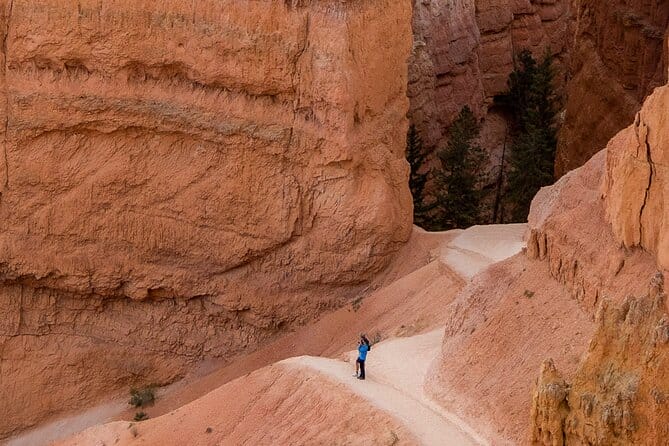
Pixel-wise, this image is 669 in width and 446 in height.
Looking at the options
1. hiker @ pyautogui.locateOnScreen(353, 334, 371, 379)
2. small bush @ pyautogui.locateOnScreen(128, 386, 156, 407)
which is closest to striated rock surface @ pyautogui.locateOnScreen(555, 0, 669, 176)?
hiker @ pyautogui.locateOnScreen(353, 334, 371, 379)

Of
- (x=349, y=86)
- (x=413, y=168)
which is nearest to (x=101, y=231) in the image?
(x=349, y=86)

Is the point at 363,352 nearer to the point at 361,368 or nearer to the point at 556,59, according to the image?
the point at 361,368

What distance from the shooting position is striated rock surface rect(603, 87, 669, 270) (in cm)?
1888

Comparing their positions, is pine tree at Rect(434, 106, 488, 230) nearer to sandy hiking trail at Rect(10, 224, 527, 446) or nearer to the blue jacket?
sandy hiking trail at Rect(10, 224, 527, 446)

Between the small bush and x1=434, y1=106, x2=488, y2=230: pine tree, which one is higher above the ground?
x1=434, y1=106, x2=488, y2=230: pine tree

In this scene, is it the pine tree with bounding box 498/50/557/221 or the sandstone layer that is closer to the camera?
the sandstone layer

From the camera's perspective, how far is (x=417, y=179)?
127 ft

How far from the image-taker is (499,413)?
21031mm

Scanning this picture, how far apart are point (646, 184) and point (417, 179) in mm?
19371

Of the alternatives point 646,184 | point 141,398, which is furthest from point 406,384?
point 141,398

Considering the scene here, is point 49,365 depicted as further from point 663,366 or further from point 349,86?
point 663,366

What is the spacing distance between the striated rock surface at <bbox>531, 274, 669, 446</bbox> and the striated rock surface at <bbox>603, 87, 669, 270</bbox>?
3.65 feet

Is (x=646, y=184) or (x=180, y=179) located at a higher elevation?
(x=646, y=184)

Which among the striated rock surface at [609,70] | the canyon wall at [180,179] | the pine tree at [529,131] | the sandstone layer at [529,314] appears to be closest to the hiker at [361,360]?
the sandstone layer at [529,314]
